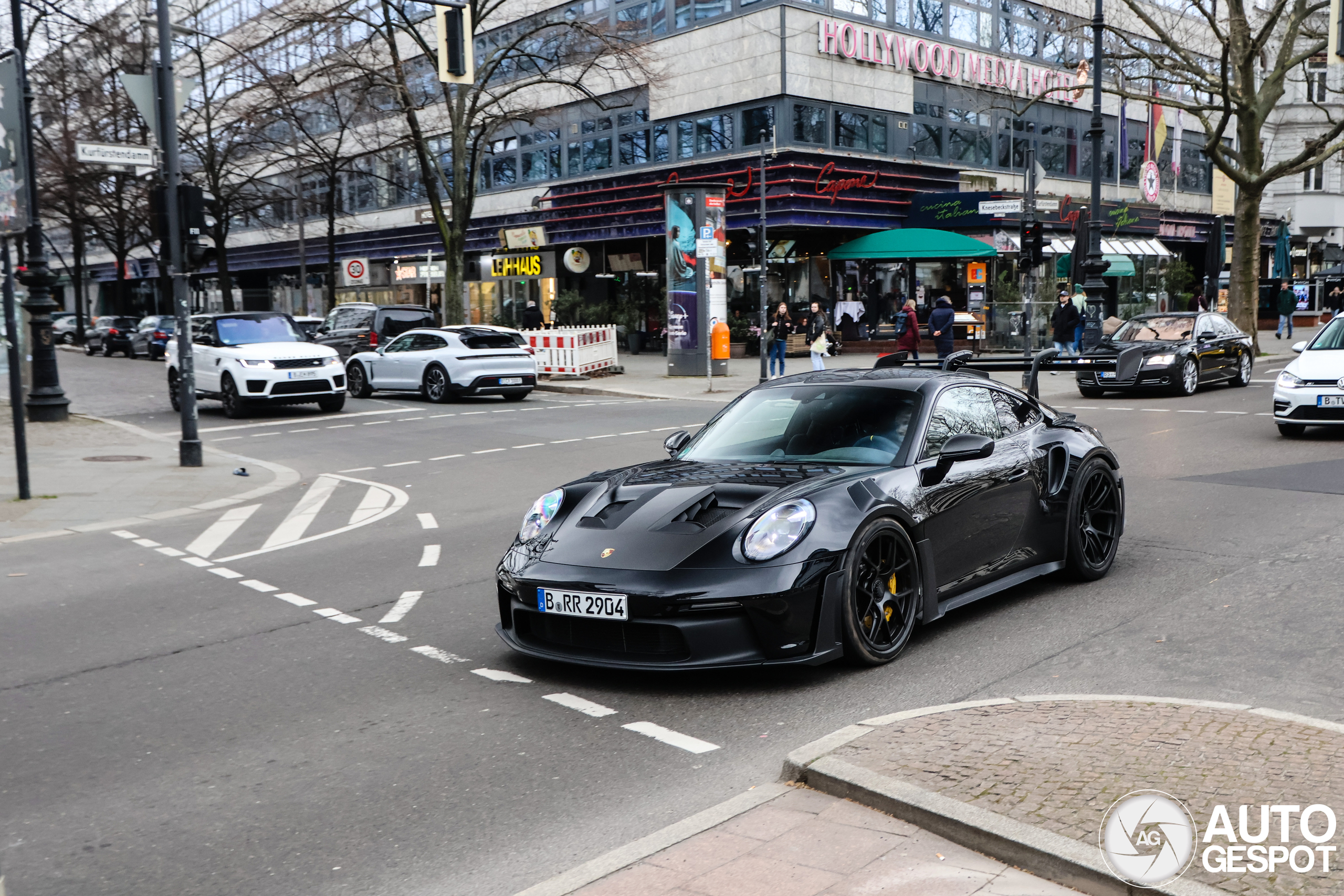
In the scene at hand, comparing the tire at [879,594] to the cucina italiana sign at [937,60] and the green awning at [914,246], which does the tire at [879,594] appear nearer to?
the cucina italiana sign at [937,60]

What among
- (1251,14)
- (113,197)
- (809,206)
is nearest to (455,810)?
(809,206)

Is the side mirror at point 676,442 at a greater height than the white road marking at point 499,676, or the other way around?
the side mirror at point 676,442

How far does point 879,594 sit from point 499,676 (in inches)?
71.5

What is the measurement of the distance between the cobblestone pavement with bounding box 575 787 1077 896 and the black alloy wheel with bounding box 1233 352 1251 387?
2109cm

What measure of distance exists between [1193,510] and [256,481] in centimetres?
933

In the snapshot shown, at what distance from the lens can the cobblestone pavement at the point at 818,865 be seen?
3.36m

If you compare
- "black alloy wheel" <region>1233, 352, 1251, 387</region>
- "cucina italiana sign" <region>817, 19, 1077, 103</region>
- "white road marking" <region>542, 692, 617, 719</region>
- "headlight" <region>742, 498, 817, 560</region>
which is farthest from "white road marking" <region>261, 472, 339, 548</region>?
"cucina italiana sign" <region>817, 19, 1077, 103</region>

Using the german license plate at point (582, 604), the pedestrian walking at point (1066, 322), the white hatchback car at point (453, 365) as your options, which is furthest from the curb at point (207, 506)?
the pedestrian walking at point (1066, 322)

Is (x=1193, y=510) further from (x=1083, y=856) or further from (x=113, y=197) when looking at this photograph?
(x=113, y=197)

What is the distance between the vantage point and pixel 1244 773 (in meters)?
Answer: 3.89

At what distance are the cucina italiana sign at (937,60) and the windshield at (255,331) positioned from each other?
1927cm

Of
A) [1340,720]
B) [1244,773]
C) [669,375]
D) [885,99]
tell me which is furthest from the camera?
[885,99]

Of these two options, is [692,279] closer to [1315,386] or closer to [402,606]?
[1315,386]

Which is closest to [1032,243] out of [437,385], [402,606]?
[437,385]
